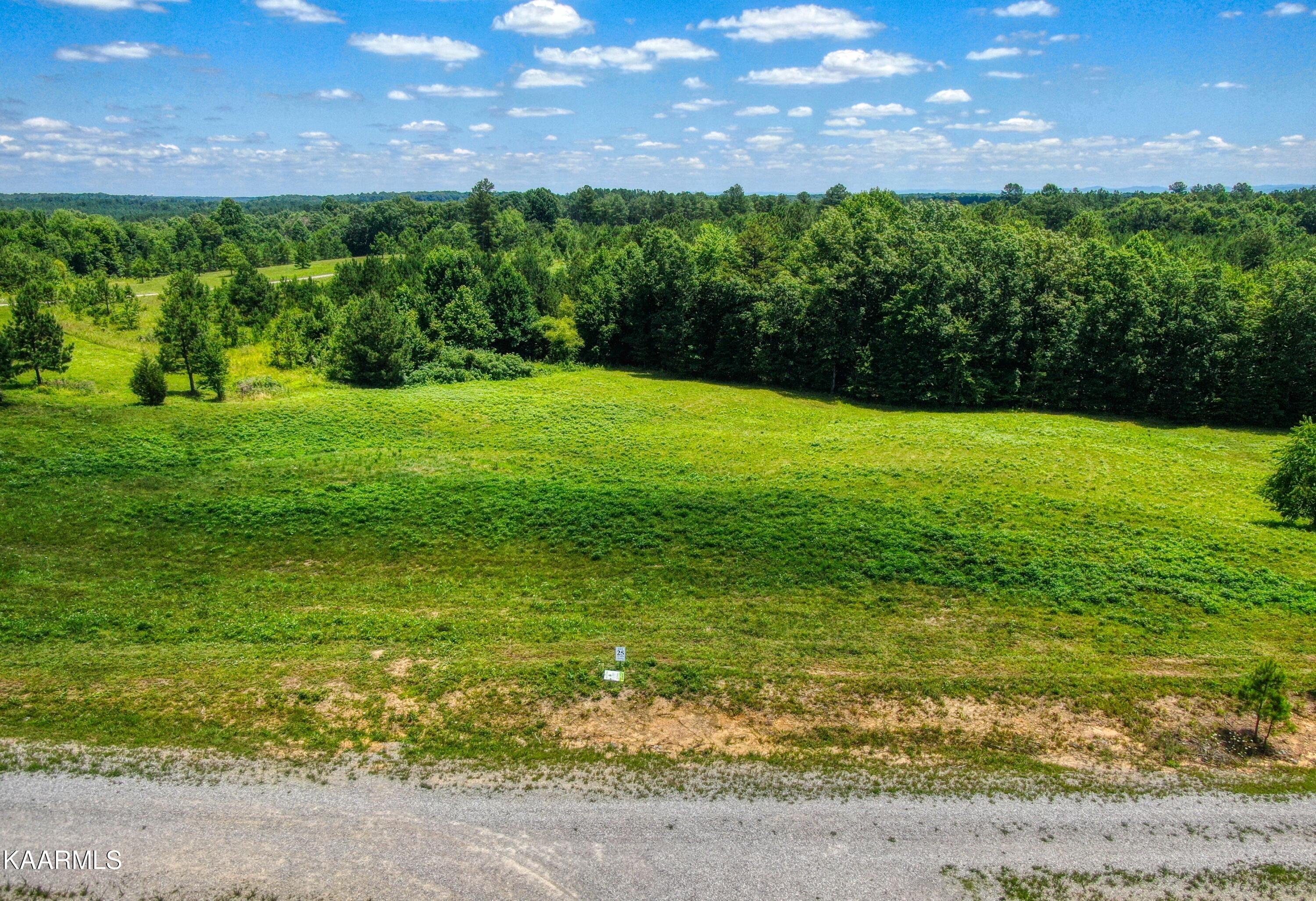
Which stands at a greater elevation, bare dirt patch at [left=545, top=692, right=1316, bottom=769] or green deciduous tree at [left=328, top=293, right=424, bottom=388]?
green deciduous tree at [left=328, top=293, right=424, bottom=388]

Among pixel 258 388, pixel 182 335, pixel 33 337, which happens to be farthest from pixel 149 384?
pixel 33 337

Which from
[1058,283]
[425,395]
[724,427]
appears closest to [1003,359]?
[1058,283]

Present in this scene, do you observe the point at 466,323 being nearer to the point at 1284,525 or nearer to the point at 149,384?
the point at 149,384

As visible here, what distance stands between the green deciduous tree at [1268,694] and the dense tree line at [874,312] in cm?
3512

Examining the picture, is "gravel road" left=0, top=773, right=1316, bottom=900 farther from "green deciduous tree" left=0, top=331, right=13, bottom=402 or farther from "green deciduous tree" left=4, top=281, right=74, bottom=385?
"green deciduous tree" left=4, top=281, right=74, bottom=385

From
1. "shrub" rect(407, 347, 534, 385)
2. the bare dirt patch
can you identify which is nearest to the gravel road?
the bare dirt patch

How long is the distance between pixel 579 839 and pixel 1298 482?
30.9 m

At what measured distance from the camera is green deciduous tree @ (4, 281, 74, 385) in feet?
133

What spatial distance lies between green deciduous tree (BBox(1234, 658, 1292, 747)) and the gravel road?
176 centimetres

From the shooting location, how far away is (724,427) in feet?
144

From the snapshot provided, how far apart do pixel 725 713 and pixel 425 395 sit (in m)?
37.1

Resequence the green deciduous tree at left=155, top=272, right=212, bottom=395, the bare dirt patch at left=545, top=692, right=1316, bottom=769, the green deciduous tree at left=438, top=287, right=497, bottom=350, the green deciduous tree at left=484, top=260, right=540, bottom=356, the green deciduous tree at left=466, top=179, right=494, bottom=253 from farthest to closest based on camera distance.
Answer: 1. the green deciduous tree at left=466, top=179, right=494, bottom=253
2. the green deciduous tree at left=484, top=260, right=540, bottom=356
3. the green deciduous tree at left=438, top=287, right=497, bottom=350
4. the green deciduous tree at left=155, top=272, right=212, bottom=395
5. the bare dirt patch at left=545, top=692, right=1316, bottom=769

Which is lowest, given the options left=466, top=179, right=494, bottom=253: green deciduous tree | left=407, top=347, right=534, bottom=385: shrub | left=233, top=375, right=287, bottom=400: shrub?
left=233, top=375, right=287, bottom=400: shrub

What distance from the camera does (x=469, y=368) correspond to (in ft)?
190
